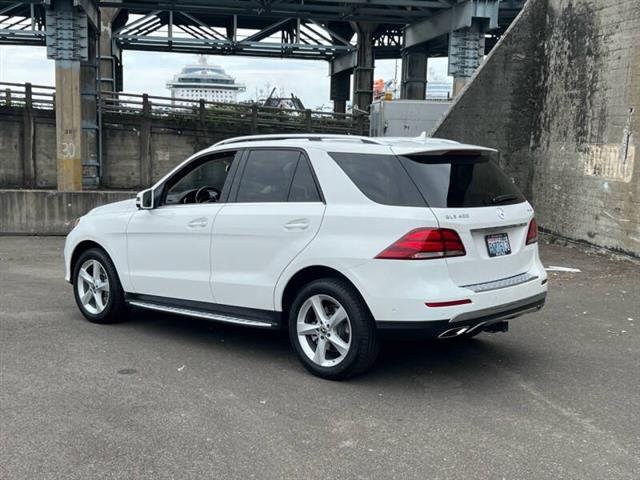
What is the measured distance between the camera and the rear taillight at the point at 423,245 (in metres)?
4.56

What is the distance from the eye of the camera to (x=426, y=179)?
4.83 meters

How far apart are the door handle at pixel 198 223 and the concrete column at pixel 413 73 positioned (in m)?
23.9

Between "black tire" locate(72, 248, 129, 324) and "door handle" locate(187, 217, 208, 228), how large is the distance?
118cm

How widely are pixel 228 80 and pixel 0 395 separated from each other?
105325 millimetres

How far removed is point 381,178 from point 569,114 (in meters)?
8.32

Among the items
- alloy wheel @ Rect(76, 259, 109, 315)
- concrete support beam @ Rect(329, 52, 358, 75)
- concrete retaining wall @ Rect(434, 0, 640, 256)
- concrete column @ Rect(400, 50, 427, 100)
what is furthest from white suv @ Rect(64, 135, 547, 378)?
concrete support beam @ Rect(329, 52, 358, 75)

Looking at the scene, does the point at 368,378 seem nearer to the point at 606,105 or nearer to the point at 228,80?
the point at 606,105

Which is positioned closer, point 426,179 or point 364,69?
point 426,179

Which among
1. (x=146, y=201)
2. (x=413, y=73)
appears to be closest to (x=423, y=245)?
(x=146, y=201)

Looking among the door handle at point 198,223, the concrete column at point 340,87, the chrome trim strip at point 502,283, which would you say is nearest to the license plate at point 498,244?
the chrome trim strip at point 502,283

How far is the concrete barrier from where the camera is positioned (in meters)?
13.6

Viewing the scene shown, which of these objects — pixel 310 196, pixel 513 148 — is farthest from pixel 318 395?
pixel 513 148

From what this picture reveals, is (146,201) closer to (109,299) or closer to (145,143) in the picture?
(109,299)

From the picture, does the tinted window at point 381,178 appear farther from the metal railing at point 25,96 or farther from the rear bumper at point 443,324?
the metal railing at point 25,96
